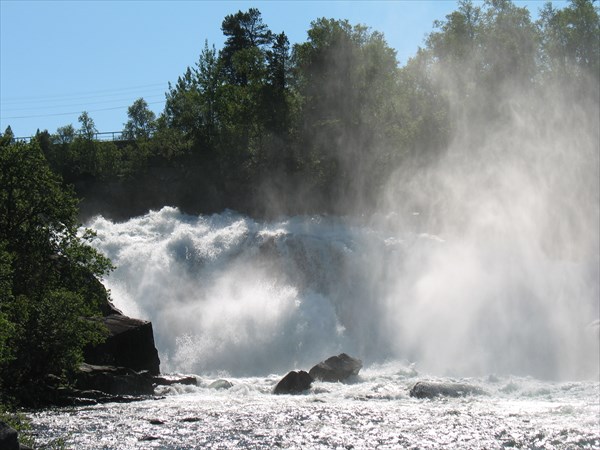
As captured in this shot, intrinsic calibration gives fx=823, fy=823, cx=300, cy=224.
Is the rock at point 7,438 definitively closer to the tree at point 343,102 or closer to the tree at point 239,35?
the tree at point 343,102

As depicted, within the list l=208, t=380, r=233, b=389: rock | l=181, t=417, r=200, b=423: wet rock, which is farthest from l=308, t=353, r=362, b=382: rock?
l=181, t=417, r=200, b=423: wet rock

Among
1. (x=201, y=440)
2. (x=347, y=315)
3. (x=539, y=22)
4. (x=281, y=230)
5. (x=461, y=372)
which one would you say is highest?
(x=539, y=22)

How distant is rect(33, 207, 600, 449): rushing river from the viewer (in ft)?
80.4

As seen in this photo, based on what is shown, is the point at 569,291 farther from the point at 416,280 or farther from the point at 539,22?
the point at 539,22

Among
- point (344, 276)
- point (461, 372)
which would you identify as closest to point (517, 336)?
point (461, 372)

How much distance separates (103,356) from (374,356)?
45.2 feet

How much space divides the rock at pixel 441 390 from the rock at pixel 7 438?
16.7 m

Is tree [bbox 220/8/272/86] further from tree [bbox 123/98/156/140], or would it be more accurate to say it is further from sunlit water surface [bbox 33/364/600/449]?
sunlit water surface [bbox 33/364/600/449]

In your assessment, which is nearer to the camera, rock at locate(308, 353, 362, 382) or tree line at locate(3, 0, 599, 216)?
rock at locate(308, 353, 362, 382)

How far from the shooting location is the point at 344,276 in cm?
4553

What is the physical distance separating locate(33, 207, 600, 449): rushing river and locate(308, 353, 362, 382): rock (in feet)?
1.52

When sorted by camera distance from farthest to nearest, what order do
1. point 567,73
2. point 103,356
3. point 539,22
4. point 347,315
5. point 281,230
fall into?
point 539,22 → point 567,73 → point 281,230 → point 347,315 → point 103,356

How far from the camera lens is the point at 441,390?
3112cm

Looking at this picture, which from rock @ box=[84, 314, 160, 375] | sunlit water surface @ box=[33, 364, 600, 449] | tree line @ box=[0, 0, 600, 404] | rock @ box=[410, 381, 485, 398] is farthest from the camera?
tree line @ box=[0, 0, 600, 404]
